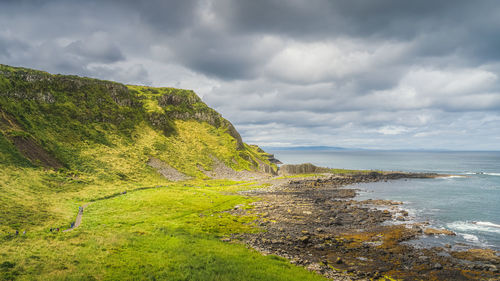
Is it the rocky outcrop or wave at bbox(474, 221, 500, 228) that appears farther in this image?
the rocky outcrop

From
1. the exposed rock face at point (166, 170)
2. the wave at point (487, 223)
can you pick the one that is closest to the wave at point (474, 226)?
the wave at point (487, 223)

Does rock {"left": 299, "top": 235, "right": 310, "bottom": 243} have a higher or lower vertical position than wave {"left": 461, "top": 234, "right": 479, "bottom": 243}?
higher

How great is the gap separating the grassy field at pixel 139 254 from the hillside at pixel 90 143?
10.0 metres

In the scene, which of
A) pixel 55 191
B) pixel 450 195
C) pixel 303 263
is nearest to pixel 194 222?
pixel 303 263

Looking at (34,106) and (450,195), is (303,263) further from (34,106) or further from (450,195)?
(34,106)

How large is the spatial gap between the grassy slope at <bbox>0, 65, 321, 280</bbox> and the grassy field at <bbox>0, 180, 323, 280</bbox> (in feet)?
0.41

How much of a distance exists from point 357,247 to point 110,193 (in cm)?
6547

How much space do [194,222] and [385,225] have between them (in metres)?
38.1

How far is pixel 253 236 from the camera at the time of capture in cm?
4044

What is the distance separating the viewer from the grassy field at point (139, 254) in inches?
934

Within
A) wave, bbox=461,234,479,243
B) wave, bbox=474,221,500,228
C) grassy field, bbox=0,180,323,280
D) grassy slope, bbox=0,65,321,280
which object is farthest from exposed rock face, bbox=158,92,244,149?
wave, bbox=461,234,479,243

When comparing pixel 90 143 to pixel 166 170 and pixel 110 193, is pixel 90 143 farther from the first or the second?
pixel 110 193

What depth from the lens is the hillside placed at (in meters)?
59.5

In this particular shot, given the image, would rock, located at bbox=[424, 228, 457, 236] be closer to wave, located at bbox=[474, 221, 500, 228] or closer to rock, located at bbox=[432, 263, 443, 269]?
wave, located at bbox=[474, 221, 500, 228]
